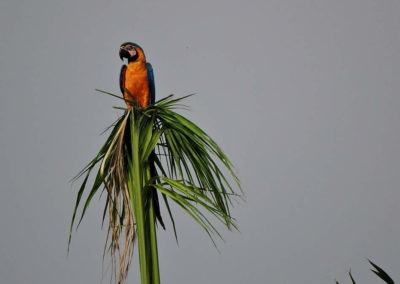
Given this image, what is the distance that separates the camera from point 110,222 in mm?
2678

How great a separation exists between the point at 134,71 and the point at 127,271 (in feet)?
8.30

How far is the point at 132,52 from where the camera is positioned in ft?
15.1

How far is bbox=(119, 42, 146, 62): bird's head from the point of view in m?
4.61

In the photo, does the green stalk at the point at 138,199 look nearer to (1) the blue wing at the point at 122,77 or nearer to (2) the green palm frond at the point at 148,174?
(2) the green palm frond at the point at 148,174

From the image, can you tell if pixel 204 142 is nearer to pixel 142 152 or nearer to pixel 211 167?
pixel 211 167

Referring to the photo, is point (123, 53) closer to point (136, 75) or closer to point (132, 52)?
point (132, 52)

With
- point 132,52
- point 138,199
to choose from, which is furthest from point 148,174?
point 132,52

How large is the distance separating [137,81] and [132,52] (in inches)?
11.8

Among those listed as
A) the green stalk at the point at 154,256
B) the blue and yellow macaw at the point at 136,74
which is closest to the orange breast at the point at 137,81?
the blue and yellow macaw at the point at 136,74

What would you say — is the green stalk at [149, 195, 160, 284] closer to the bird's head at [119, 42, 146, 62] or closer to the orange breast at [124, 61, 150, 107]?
the orange breast at [124, 61, 150, 107]

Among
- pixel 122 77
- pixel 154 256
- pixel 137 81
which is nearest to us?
pixel 154 256

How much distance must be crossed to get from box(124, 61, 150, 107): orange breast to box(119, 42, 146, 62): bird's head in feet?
0.16

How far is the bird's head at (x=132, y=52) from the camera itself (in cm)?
461

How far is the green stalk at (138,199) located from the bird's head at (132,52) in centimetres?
181
